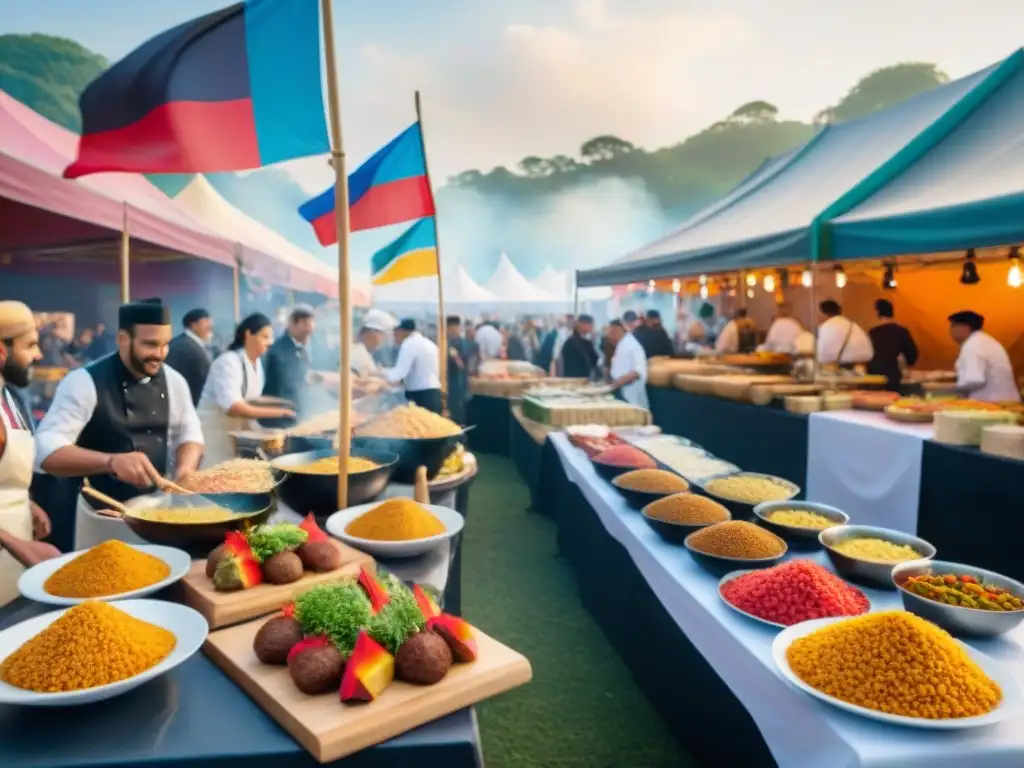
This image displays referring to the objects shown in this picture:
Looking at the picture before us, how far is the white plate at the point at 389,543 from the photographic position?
68.6 inches

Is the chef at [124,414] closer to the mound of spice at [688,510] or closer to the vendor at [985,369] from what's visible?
the mound of spice at [688,510]

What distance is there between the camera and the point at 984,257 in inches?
233

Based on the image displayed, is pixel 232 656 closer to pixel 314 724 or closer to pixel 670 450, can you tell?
pixel 314 724

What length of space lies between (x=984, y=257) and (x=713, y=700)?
557cm

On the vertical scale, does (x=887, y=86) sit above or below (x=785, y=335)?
above

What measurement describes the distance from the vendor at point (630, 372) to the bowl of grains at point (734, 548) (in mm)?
4847

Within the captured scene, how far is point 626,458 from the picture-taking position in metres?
3.36

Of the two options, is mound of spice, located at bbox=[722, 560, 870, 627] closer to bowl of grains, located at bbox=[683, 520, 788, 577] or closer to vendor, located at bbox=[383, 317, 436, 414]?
bowl of grains, located at bbox=[683, 520, 788, 577]

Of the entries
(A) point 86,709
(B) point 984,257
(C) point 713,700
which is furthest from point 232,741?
(B) point 984,257

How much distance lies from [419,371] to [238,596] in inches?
190

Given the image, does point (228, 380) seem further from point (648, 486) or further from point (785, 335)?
point (785, 335)

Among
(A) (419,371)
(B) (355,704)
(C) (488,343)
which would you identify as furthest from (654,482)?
(C) (488,343)

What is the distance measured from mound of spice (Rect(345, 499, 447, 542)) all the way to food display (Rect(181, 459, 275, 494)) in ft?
0.88

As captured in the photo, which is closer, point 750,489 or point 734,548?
point 734,548
